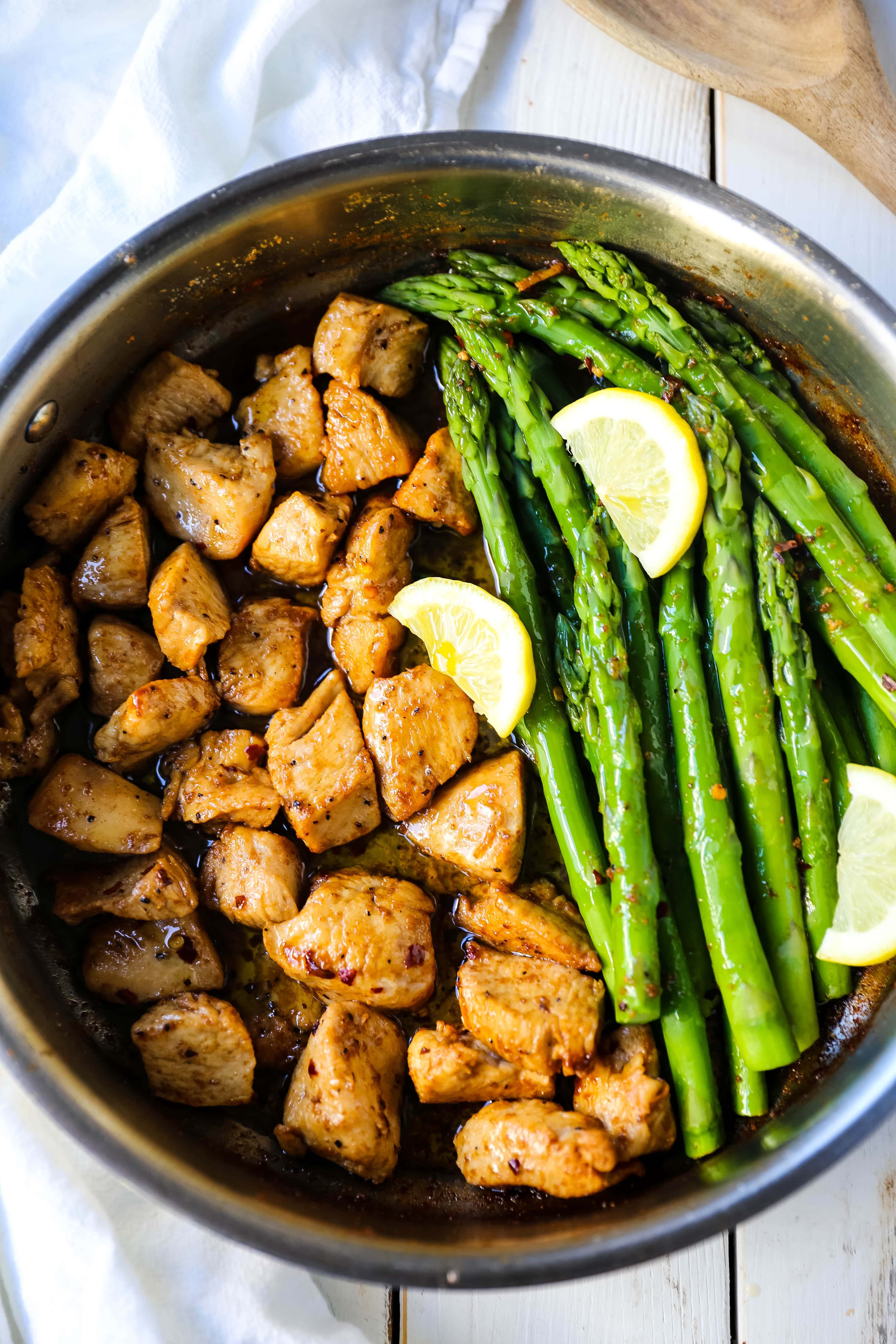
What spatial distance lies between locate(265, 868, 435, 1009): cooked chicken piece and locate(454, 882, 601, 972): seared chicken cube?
18 centimetres

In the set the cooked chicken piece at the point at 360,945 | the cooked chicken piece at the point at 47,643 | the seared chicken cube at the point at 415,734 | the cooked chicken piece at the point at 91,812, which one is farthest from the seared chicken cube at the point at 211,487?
the cooked chicken piece at the point at 360,945

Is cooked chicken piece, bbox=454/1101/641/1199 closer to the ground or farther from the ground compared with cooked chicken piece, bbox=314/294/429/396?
closer to the ground

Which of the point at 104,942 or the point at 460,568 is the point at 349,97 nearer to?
the point at 460,568

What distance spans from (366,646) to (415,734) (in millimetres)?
363

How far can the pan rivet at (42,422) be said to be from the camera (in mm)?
3074

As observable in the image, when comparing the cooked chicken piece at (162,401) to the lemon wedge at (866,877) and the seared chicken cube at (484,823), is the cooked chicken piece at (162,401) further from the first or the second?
the lemon wedge at (866,877)

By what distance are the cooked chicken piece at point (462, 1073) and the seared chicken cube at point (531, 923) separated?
33 cm

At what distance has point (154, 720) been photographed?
3.16 meters

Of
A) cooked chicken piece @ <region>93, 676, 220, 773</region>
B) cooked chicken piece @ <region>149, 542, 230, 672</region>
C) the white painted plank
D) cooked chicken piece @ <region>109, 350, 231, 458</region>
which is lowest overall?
the white painted plank

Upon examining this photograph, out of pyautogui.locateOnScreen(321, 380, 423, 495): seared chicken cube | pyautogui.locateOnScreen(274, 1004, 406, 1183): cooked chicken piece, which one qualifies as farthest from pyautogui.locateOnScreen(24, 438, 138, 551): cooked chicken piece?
pyautogui.locateOnScreen(274, 1004, 406, 1183): cooked chicken piece

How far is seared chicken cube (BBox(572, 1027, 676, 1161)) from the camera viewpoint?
2.85 m

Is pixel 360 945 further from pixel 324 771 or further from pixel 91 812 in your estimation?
pixel 91 812

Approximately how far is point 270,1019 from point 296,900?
420mm

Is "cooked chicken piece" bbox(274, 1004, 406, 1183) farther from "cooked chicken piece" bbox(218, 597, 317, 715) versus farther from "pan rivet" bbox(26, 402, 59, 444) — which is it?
"pan rivet" bbox(26, 402, 59, 444)
